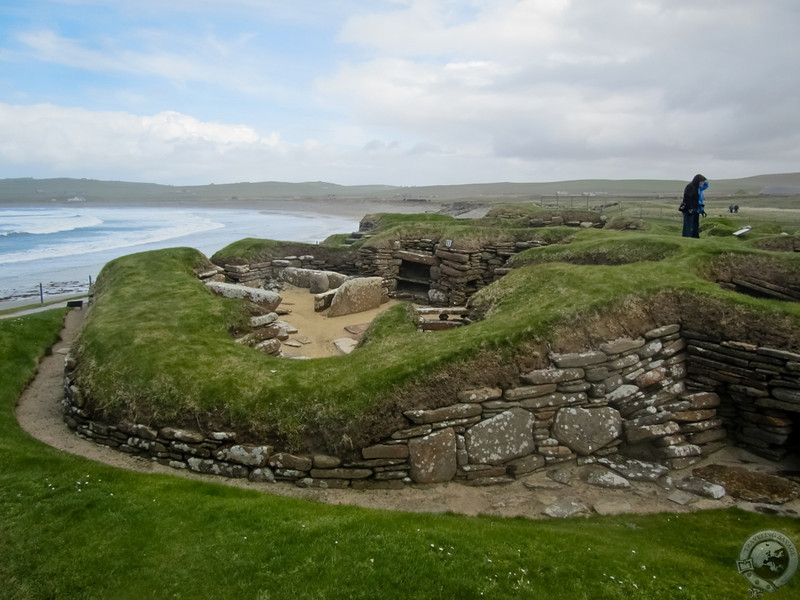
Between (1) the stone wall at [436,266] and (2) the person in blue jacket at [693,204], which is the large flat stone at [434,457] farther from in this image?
(2) the person in blue jacket at [693,204]

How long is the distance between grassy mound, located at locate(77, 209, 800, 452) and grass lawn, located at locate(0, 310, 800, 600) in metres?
1.47

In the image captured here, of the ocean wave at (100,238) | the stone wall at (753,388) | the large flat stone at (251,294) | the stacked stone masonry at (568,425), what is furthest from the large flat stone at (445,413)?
the ocean wave at (100,238)

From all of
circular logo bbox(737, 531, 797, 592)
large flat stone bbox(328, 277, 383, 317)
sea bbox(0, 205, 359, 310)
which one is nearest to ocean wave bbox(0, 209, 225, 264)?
sea bbox(0, 205, 359, 310)

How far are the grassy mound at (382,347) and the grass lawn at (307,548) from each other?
1.47 meters

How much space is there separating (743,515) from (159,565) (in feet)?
27.4

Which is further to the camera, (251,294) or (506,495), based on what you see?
(251,294)

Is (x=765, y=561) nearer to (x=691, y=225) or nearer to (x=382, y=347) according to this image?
(x=382, y=347)

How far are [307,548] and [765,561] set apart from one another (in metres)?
5.47

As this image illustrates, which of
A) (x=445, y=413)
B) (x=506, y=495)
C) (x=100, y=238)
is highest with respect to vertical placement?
(x=100, y=238)

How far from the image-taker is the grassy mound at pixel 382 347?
27.1 feet

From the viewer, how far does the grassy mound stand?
8.25 metres

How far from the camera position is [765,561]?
225 inches

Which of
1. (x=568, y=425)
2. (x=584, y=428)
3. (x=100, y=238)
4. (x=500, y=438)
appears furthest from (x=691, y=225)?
(x=100, y=238)

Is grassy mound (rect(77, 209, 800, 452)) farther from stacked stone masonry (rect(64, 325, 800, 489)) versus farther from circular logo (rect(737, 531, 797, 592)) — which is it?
circular logo (rect(737, 531, 797, 592))
